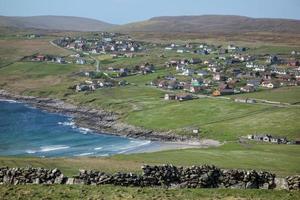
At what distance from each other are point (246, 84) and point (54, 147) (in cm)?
10405

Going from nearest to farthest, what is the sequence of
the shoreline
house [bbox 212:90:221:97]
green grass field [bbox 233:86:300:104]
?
the shoreline < green grass field [bbox 233:86:300:104] < house [bbox 212:90:221:97]

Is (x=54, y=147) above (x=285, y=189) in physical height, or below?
below

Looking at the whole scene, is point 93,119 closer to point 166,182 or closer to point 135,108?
point 135,108

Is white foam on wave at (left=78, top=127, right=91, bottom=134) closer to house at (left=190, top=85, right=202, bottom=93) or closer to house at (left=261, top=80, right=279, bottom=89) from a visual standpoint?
house at (left=190, top=85, right=202, bottom=93)

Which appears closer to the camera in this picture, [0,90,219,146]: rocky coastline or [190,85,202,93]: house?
[0,90,219,146]: rocky coastline

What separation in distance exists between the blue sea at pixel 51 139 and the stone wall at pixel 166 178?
76.3 meters

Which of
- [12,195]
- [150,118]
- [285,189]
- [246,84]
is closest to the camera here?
[12,195]

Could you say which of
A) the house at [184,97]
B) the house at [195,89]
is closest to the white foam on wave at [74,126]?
the house at [184,97]

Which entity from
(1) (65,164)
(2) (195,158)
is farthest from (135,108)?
(1) (65,164)

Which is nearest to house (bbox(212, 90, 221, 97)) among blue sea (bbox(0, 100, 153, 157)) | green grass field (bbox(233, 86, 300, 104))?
green grass field (bbox(233, 86, 300, 104))

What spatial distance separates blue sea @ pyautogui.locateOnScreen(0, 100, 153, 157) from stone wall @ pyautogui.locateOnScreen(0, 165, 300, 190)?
76349 mm

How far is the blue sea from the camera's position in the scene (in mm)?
109625

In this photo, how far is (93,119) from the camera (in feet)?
519

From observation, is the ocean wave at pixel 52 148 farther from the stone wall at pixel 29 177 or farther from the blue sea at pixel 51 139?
the stone wall at pixel 29 177
